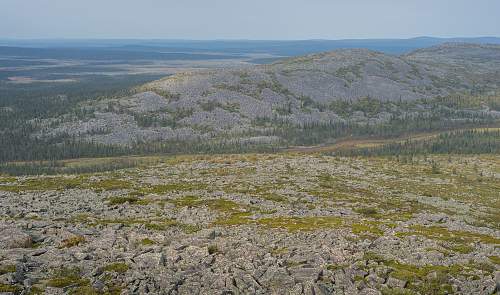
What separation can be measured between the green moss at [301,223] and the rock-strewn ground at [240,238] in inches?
9.9

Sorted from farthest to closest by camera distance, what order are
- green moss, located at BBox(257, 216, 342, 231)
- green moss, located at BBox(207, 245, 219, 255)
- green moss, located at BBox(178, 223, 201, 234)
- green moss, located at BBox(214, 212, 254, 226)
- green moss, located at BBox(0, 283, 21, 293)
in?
green moss, located at BBox(214, 212, 254, 226) < green moss, located at BBox(257, 216, 342, 231) < green moss, located at BBox(178, 223, 201, 234) < green moss, located at BBox(207, 245, 219, 255) < green moss, located at BBox(0, 283, 21, 293)

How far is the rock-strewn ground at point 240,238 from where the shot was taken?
114 feet

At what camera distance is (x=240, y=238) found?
45.9 m

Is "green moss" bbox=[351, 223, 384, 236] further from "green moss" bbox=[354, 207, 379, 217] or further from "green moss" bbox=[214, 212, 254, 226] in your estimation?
"green moss" bbox=[214, 212, 254, 226]

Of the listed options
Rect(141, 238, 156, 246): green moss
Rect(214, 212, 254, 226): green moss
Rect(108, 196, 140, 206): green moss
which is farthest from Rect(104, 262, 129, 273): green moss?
Rect(108, 196, 140, 206): green moss

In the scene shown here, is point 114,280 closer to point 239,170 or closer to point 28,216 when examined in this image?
point 28,216

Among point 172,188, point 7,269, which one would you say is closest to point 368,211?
point 172,188

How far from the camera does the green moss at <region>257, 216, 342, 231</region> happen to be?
173 ft

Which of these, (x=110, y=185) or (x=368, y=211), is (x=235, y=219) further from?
(x=110, y=185)

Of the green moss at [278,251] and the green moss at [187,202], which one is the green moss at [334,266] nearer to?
the green moss at [278,251]

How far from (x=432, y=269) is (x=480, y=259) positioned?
649 centimetres

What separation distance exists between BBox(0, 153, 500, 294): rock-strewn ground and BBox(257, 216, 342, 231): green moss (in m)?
0.25

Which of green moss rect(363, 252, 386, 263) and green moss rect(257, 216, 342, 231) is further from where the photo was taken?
green moss rect(257, 216, 342, 231)

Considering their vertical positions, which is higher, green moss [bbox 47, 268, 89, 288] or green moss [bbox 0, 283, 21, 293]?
green moss [bbox 0, 283, 21, 293]
